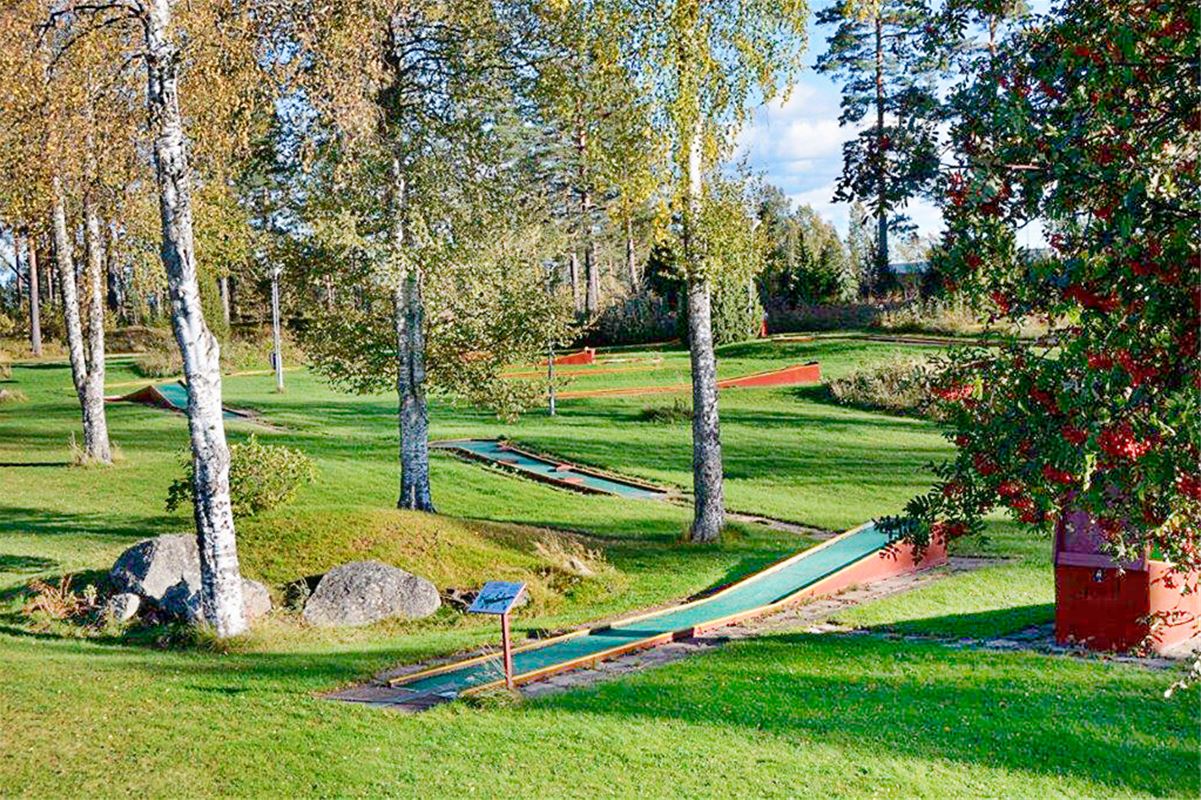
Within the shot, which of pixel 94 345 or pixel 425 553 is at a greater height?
→ pixel 94 345

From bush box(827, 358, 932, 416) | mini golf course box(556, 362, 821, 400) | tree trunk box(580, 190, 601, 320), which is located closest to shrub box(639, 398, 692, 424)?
mini golf course box(556, 362, 821, 400)

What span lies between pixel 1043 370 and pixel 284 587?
40.3 ft

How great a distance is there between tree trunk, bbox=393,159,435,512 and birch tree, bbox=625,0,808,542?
4.58 meters

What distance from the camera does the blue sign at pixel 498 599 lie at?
1060 centimetres

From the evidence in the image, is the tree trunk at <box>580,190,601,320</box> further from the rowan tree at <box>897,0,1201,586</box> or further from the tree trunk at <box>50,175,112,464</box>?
the rowan tree at <box>897,0,1201,586</box>

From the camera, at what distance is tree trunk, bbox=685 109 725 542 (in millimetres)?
18047

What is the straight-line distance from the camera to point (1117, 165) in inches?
175

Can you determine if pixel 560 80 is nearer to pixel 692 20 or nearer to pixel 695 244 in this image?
pixel 692 20

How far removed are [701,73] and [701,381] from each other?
4.98 metres

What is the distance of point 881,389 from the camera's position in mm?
34844

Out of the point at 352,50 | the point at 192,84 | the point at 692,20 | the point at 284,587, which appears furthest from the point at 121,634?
the point at 692,20

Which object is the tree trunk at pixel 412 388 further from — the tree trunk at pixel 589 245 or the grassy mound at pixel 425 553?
the tree trunk at pixel 589 245

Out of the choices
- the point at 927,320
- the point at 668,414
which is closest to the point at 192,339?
the point at 668,414

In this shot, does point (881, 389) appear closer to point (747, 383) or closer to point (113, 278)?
point (747, 383)
